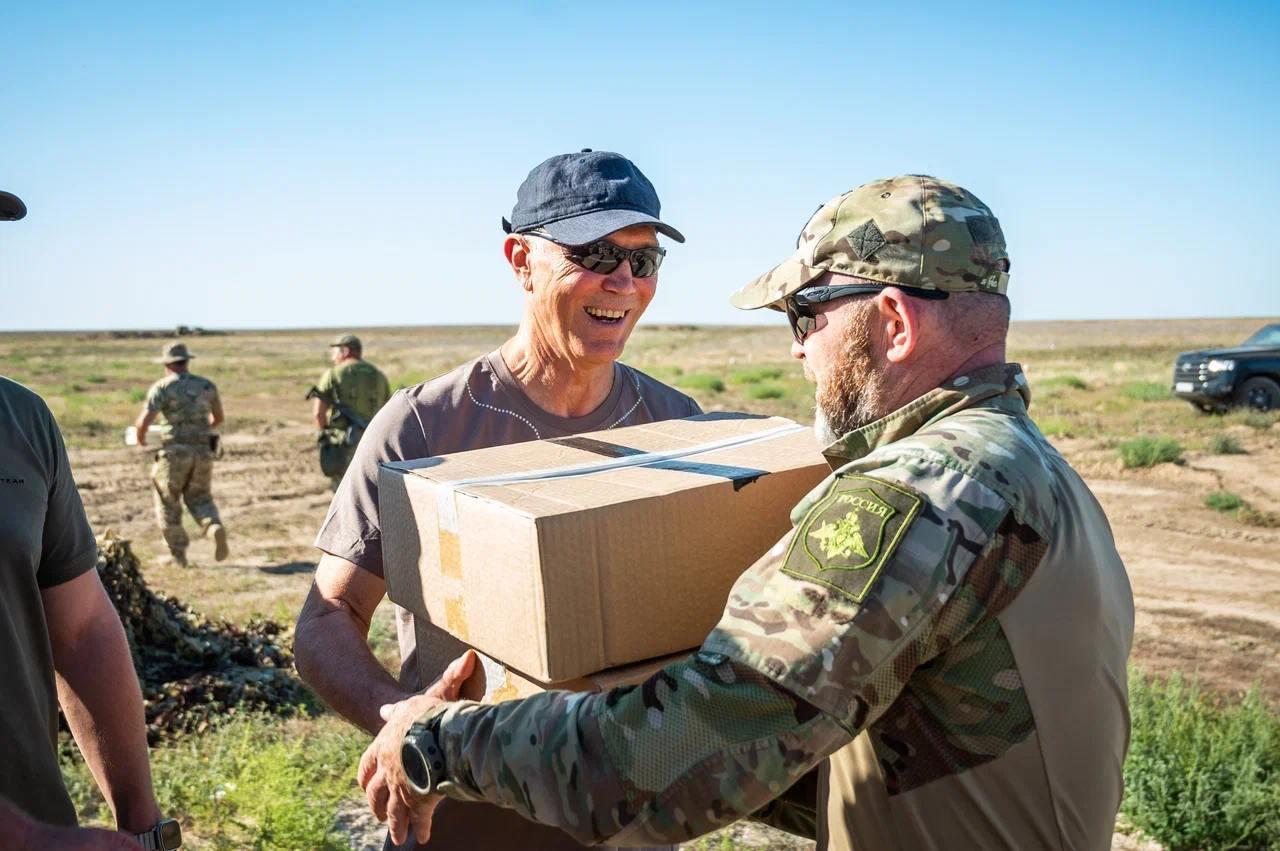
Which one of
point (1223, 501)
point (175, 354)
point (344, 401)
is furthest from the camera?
point (1223, 501)

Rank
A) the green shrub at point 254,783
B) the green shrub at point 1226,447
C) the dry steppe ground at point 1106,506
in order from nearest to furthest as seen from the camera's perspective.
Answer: the green shrub at point 254,783
the dry steppe ground at point 1106,506
the green shrub at point 1226,447

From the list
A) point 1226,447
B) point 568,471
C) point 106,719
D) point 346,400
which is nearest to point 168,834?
point 106,719

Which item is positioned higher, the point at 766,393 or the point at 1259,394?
the point at 766,393

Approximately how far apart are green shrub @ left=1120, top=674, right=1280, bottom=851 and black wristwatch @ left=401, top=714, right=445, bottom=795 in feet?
12.2

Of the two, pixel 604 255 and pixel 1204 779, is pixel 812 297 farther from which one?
pixel 1204 779

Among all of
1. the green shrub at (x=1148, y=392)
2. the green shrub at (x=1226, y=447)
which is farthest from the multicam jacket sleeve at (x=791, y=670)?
the green shrub at (x=1148, y=392)

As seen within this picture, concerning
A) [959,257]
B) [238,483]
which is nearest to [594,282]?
[959,257]

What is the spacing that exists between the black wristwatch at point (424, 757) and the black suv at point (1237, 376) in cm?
1838

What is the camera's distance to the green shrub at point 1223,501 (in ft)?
36.9

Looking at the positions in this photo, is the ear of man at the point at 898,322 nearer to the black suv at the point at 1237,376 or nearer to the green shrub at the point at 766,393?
the black suv at the point at 1237,376

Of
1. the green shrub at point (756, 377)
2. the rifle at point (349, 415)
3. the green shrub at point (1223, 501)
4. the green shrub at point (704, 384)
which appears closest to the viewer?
the rifle at point (349, 415)

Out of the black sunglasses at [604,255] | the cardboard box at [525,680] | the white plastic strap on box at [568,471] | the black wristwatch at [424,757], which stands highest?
the black sunglasses at [604,255]

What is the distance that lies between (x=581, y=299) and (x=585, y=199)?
230 millimetres

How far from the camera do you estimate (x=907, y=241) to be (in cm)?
165
